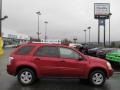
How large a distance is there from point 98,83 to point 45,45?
2625 millimetres

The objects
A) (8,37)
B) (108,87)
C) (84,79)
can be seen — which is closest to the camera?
(108,87)

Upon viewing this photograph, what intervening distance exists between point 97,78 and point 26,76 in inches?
112

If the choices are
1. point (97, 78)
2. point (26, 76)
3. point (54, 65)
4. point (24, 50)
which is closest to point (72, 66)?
point (54, 65)

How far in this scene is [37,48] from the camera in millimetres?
12234

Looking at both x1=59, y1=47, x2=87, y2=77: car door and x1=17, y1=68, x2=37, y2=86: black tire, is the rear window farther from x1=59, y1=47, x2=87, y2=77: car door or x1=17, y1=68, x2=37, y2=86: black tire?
x1=59, y1=47, x2=87, y2=77: car door

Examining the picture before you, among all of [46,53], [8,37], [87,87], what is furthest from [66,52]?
[8,37]

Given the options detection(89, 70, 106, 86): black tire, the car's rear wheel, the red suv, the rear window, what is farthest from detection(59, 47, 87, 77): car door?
the rear window

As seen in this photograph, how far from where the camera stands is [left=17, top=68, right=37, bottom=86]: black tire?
11.9m

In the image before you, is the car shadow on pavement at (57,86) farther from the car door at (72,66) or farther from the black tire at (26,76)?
the car door at (72,66)

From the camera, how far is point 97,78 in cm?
1220

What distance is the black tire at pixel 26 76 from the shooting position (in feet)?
39.2

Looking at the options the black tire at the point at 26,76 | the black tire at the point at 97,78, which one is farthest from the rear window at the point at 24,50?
the black tire at the point at 97,78

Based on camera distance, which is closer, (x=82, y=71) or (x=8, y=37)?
(x=82, y=71)

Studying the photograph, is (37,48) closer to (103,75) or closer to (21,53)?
(21,53)
